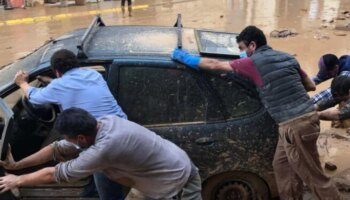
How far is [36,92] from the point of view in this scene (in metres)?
3.67

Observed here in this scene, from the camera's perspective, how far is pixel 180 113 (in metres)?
3.91

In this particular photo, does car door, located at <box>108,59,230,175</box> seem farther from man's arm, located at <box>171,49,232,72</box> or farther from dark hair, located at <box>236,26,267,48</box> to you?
dark hair, located at <box>236,26,267,48</box>

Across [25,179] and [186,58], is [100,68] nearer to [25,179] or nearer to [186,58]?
[186,58]

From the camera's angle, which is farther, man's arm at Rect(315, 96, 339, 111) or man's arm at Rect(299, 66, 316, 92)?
man's arm at Rect(315, 96, 339, 111)

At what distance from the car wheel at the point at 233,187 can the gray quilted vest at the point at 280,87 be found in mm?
562

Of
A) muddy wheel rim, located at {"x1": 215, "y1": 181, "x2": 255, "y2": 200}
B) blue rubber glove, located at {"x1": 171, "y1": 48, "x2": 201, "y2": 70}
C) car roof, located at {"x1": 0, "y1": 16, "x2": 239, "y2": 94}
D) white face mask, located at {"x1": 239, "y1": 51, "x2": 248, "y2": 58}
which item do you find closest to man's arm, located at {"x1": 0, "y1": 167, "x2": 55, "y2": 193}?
car roof, located at {"x1": 0, "y1": 16, "x2": 239, "y2": 94}

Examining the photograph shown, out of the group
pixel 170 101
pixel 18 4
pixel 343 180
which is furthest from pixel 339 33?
pixel 18 4

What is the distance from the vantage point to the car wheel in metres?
4.07

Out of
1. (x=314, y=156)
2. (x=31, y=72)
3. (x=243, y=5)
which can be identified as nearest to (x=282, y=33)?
(x=243, y=5)

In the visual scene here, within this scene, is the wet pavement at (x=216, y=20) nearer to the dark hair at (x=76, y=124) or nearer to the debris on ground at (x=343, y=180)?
the debris on ground at (x=343, y=180)

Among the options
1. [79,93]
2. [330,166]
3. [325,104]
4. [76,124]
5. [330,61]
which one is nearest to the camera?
[76,124]

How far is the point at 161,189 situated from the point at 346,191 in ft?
7.88

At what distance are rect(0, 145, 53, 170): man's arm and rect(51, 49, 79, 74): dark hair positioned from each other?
1.99 ft

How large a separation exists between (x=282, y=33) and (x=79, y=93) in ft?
31.8
